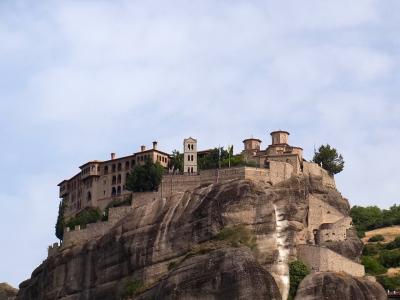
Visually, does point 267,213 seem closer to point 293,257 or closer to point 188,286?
point 293,257

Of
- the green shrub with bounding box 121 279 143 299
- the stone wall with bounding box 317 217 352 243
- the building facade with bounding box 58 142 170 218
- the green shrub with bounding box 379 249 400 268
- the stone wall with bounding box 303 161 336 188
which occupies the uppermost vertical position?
the building facade with bounding box 58 142 170 218

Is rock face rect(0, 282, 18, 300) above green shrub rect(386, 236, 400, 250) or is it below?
below

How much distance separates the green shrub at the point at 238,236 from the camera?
8025cm

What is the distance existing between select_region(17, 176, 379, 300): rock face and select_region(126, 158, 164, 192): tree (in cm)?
403

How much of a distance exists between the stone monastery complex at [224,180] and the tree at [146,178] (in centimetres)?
100

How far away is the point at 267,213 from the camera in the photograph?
81.9 metres

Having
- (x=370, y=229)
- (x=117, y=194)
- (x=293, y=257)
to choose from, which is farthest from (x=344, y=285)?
(x=370, y=229)

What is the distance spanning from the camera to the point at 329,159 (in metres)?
104

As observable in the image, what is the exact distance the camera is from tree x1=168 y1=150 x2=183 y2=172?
99.1 meters

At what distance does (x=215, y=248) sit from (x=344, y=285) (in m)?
9.97

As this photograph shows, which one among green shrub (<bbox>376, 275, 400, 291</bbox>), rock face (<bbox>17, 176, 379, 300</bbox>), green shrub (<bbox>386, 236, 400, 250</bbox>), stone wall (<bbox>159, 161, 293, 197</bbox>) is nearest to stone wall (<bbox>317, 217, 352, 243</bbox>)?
rock face (<bbox>17, 176, 379, 300</bbox>)

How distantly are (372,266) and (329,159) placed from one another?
1161 centimetres

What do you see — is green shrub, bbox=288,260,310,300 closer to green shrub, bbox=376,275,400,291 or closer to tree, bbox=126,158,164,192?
green shrub, bbox=376,275,400,291

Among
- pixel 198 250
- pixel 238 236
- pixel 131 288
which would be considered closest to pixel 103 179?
pixel 131 288
